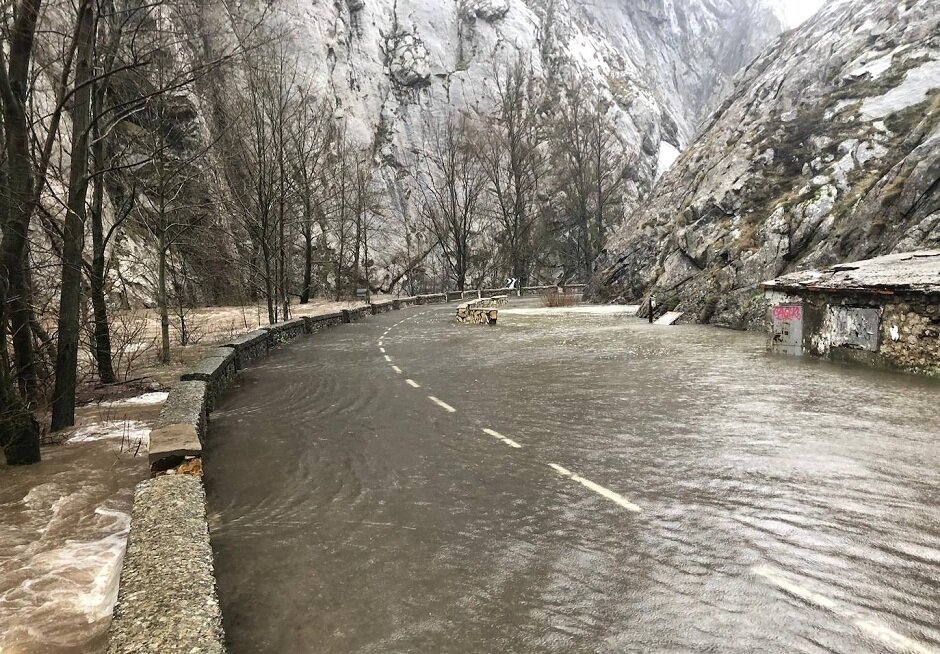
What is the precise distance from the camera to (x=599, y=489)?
5.71 meters

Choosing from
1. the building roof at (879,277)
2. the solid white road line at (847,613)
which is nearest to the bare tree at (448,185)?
the building roof at (879,277)

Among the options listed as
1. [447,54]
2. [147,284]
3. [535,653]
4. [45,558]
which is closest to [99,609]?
[45,558]

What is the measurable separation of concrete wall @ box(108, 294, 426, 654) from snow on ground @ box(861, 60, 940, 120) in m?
27.2

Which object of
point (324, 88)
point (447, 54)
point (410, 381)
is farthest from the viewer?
point (447, 54)

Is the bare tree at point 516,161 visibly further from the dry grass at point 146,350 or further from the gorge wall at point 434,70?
the dry grass at point 146,350

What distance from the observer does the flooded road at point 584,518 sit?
3.54 meters

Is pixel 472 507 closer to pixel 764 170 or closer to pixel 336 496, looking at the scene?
pixel 336 496

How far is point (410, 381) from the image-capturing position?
472 inches

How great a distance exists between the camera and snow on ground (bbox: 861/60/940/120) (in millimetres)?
22531

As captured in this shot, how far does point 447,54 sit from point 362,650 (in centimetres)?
7490

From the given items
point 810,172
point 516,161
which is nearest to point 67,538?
point 810,172

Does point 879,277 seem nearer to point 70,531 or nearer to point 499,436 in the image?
point 499,436

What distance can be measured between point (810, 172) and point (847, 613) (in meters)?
24.9

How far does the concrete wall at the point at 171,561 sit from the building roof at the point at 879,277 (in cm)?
1285
